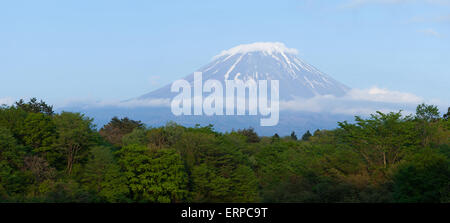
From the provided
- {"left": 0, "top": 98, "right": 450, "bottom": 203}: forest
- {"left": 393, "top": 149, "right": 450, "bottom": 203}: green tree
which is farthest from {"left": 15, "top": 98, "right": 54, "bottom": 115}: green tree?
{"left": 393, "top": 149, "right": 450, "bottom": 203}: green tree

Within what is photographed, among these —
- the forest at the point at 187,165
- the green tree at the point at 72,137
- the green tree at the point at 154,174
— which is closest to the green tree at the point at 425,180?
the forest at the point at 187,165

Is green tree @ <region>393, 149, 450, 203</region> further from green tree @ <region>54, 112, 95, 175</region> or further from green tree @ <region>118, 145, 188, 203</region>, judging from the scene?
green tree @ <region>54, 112, 95, 175</region>

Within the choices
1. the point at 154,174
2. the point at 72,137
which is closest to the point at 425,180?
the point at 154,174

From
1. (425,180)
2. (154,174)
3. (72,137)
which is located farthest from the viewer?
(72,137)

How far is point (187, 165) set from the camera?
1677 inches

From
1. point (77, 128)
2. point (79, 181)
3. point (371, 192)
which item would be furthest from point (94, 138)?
point (371, 192)

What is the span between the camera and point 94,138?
4172 cm

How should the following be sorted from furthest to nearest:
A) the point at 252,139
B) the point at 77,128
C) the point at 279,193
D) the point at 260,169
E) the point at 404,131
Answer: the point at 252,139
the point at 260,169
the point at 77,128
the point at 404,131
the point at 279,193

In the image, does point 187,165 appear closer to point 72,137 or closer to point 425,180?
point 72,137

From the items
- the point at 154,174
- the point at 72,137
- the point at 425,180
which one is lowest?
the point at 154,174

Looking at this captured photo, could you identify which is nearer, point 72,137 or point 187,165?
point 72,137

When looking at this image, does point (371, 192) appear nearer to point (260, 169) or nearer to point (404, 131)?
point (404, 131)
